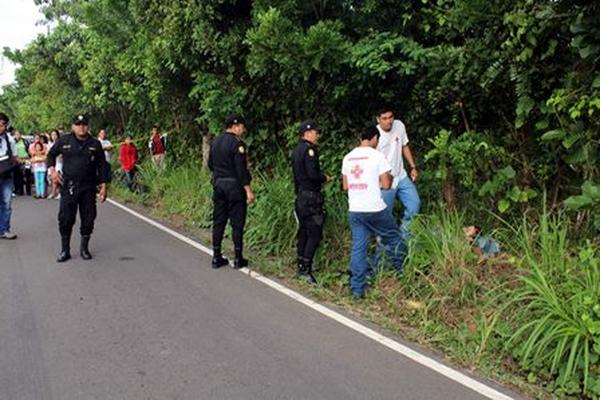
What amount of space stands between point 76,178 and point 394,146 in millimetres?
4111

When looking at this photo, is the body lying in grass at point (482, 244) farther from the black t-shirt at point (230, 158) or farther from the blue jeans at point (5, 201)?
the blue jeans at point (5, 201)

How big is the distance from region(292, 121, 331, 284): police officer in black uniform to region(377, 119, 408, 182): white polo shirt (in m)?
0.81

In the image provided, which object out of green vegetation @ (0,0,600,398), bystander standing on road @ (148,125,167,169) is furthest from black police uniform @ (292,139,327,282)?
bystander standing on road @ (148,125,167,169)

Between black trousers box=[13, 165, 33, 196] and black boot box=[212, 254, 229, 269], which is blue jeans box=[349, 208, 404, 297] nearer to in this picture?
black boot box=[212, 254, 229, 269]

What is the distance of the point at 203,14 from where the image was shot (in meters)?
9.50

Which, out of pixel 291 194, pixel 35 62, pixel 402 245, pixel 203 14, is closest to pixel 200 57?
pixel 203 14

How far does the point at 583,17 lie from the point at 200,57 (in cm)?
704

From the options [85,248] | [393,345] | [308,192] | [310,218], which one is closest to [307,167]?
[308,192]

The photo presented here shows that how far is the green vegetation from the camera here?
4848 millimetres

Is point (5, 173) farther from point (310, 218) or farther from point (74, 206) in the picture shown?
point (310, 218)

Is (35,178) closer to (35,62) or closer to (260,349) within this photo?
(35,62)

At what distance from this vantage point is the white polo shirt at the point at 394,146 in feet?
23.1

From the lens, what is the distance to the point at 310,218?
6816 mm

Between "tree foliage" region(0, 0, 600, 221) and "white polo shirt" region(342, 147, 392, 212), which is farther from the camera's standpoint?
"white polo shirt" region(342, 147, 392, 212)
